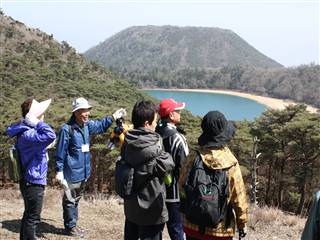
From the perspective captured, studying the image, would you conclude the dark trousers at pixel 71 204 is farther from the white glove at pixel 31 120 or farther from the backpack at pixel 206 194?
the backpack at pixel 206 194

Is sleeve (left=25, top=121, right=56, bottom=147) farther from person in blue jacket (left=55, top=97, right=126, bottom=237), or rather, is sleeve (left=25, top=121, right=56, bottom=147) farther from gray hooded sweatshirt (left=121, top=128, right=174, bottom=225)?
gray hooded sweatshirt (left=121, top=128, right=174, bottom=225)

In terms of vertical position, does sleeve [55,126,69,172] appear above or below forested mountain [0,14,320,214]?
above

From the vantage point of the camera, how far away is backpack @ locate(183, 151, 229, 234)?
2510 millimetres

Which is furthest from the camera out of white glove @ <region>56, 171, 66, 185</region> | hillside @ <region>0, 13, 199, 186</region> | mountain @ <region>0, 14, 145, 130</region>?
mountain @ <region>0, 14, 145, 130</region>

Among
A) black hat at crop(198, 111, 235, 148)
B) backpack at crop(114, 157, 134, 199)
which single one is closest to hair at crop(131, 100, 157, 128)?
backpack at crop(114, 157, 134, 199)

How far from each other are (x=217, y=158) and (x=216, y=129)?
0.18 meters

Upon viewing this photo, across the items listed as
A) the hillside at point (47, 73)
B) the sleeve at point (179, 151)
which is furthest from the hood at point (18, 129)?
the hillside at point (47, 73)

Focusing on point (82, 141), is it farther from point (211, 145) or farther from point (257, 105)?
point (257, 105)

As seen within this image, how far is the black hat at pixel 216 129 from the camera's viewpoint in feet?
8.39

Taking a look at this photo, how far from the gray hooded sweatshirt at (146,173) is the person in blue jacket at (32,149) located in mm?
880

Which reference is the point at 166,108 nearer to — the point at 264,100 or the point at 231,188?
the point at 231,188

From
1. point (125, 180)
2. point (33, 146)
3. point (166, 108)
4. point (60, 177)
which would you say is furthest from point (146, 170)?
point (60, 177)

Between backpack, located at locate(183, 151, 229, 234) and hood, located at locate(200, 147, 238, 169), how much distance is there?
1.1 inches

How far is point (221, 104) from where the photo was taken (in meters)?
110
